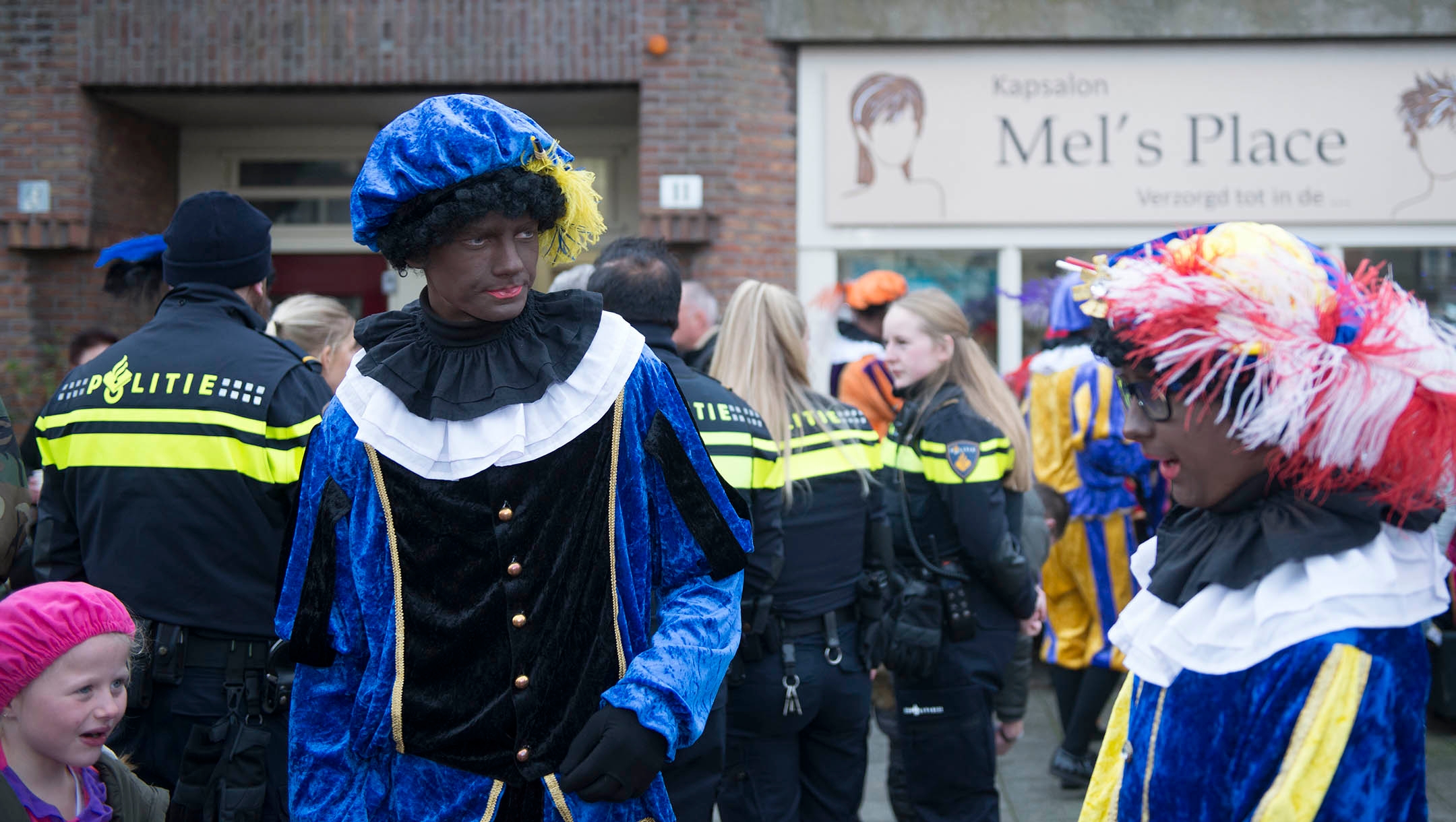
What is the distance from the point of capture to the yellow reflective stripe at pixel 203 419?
295 centimetres

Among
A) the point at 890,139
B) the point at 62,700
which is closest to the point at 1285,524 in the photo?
the point at 62,700

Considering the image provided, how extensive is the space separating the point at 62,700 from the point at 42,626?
0.48 feet

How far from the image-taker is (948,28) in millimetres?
7551

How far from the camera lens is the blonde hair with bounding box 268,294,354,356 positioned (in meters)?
3.92

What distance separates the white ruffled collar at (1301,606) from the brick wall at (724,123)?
19.7 ft

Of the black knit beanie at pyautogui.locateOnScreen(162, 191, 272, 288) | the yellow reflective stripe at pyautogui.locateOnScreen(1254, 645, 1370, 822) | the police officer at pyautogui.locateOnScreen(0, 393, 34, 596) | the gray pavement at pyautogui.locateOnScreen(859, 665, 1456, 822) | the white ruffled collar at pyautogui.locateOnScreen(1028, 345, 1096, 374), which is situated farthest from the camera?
the white ruffled collar at pyautogui.locateOnScreen(1028, 345, 1096, 374)

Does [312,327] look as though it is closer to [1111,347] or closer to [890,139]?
[1111,347]

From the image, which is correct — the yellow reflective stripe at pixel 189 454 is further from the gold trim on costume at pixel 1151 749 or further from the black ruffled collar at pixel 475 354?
the gold trim on costume at pixel 1151 749

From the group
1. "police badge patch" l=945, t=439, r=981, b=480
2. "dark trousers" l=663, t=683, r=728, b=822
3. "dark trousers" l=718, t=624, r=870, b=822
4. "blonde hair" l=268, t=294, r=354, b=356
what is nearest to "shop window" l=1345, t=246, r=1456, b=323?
"police badge patch" l=945, t=439, r=981, b=480

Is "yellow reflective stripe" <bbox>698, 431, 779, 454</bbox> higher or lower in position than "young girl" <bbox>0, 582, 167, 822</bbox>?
higher

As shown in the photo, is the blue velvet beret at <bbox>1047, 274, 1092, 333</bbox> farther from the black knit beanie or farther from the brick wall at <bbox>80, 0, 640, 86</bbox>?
the black knit beanie

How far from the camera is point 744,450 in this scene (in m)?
3.28

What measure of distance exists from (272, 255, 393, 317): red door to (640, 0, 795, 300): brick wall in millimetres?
2547

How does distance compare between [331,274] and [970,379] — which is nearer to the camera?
[970,379]
